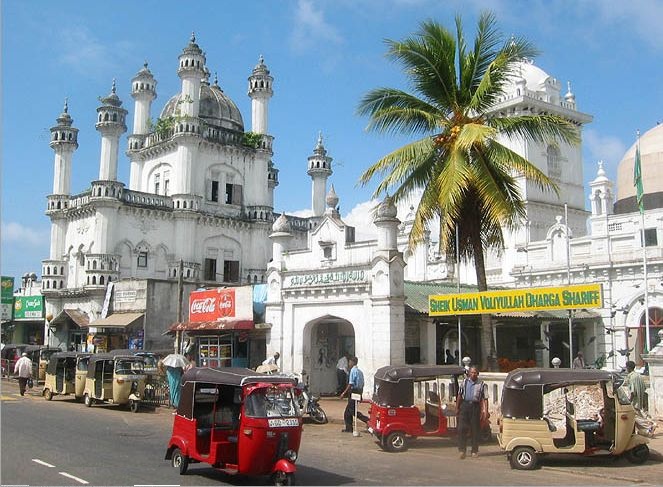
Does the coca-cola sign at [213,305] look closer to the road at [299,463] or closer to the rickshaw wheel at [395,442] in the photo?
the road at [299,463]

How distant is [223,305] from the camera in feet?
90.8

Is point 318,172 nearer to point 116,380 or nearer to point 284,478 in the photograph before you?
point 116,380

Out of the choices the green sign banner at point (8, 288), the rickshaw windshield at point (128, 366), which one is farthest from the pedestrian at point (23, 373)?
the green sign banner at point (8, 288)

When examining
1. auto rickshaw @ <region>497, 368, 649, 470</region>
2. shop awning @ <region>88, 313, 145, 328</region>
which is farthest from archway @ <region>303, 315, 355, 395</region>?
shop awning @ <region>88, 313, 145, 328</region>

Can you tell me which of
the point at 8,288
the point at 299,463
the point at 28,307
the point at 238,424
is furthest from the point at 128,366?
the point at 8,288

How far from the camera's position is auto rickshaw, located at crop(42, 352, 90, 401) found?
23.9 m

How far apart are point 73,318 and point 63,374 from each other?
55.2ft

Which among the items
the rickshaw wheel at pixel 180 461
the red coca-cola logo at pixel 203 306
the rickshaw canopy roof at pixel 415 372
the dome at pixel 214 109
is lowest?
the rickshaw wheel at pixel 180 461

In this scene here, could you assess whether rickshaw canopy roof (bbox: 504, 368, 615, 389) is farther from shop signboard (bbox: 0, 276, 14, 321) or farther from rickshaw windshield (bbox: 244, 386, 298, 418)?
shop signboard (bbox: 0, 276, 14, 321)

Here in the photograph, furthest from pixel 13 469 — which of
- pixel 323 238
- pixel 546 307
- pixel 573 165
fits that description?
pixel 573 165

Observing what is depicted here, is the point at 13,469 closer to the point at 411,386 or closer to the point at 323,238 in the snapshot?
the point at 411,386

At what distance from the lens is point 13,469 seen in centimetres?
1117

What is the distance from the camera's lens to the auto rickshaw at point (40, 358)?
31.0m

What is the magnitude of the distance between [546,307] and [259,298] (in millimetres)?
13099
